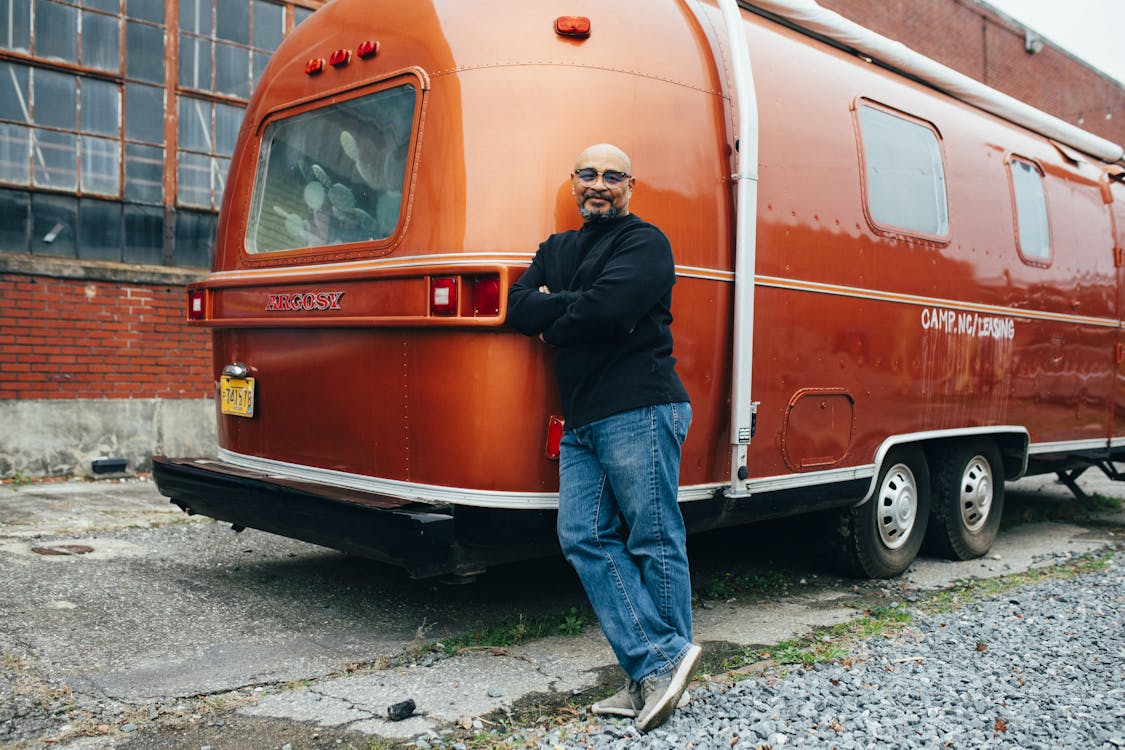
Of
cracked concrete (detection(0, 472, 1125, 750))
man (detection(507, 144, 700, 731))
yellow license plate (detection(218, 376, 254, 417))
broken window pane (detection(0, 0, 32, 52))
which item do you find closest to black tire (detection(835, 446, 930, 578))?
cracked concrete (detection(0, 472, 1125, 750))

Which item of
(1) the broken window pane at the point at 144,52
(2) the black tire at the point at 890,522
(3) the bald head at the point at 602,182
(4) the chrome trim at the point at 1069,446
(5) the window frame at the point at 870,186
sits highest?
(1) the broken window pane at the point at 144,52

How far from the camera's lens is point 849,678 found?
390 centimetres

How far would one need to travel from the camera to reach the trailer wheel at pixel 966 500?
6.29 m

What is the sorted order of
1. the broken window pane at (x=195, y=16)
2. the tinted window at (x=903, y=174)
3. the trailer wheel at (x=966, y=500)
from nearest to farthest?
1. the tinted window at (x=903, y=174)
2. the trailer wheel at (x=966, y=500)
3. the broken window pane at (x=195, y=16)

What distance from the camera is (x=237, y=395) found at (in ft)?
16.2

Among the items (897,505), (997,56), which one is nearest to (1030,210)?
(897,505)

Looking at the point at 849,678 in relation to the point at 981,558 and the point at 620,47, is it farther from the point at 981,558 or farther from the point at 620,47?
the point at 981,558

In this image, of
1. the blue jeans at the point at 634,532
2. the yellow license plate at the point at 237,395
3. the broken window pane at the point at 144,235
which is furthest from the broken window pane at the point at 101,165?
the blue jeans at the point at 634,532

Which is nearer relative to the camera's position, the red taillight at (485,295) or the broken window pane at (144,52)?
the red taillight at (485,295)

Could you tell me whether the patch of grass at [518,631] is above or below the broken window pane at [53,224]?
below

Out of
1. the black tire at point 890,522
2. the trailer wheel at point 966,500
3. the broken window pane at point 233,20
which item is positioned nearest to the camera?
the black tire at point 890,522

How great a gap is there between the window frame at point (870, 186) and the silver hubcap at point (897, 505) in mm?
1285

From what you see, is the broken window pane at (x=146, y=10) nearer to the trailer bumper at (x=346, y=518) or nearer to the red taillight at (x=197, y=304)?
the red taillight at (x=197, y=304)

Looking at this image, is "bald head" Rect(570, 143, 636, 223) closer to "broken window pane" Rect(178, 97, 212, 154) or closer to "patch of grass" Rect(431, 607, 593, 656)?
"patch of grass" Rect(431, 607, 593, 656)
